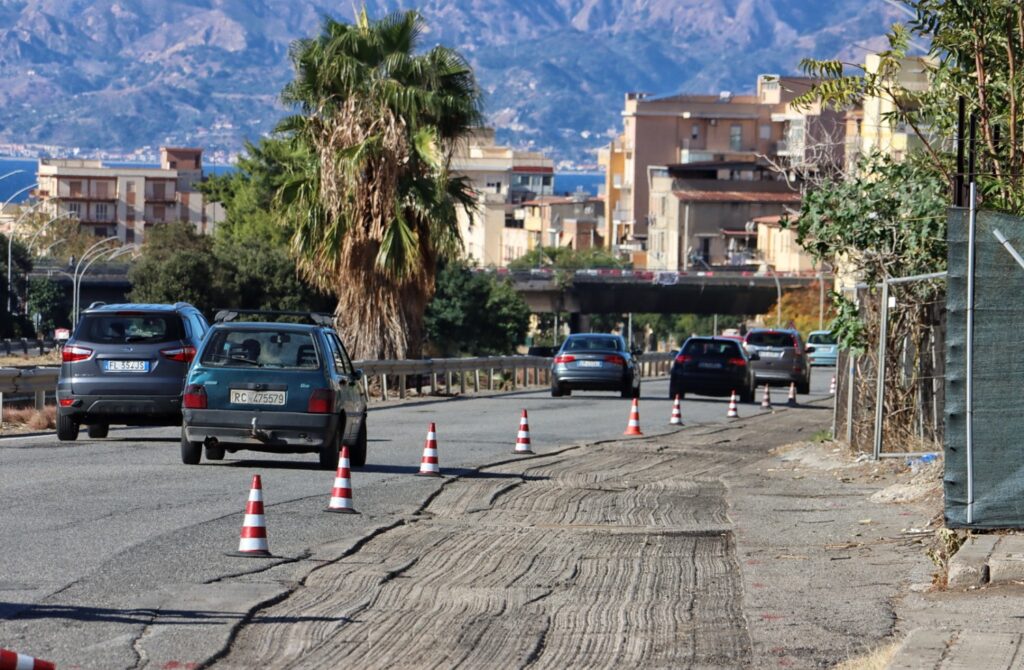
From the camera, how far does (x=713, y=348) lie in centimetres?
3747

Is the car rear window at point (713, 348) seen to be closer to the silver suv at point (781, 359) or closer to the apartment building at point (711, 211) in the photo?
the silver suv at point (781, 359)

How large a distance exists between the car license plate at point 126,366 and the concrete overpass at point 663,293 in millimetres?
85398

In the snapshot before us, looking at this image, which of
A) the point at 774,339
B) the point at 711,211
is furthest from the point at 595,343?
the point at 711,211

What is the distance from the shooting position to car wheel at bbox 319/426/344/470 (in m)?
17.3

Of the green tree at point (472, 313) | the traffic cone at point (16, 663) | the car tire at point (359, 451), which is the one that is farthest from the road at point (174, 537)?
the green tree at point (472, 313)

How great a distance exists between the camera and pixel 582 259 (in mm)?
158625

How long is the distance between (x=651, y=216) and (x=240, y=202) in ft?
194

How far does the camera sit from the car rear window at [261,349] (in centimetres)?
1742

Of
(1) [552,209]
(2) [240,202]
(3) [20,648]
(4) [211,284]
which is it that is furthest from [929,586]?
(1) [552,209]

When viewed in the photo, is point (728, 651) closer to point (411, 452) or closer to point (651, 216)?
point (411, 452)

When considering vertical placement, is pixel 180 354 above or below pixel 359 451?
above

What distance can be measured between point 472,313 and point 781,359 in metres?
63.2

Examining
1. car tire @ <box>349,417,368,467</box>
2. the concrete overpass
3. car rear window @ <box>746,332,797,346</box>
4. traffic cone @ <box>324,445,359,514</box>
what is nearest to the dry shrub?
traffic cone @ <box>324,445,359,514</box>

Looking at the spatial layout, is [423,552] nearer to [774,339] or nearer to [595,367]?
[595,367]
